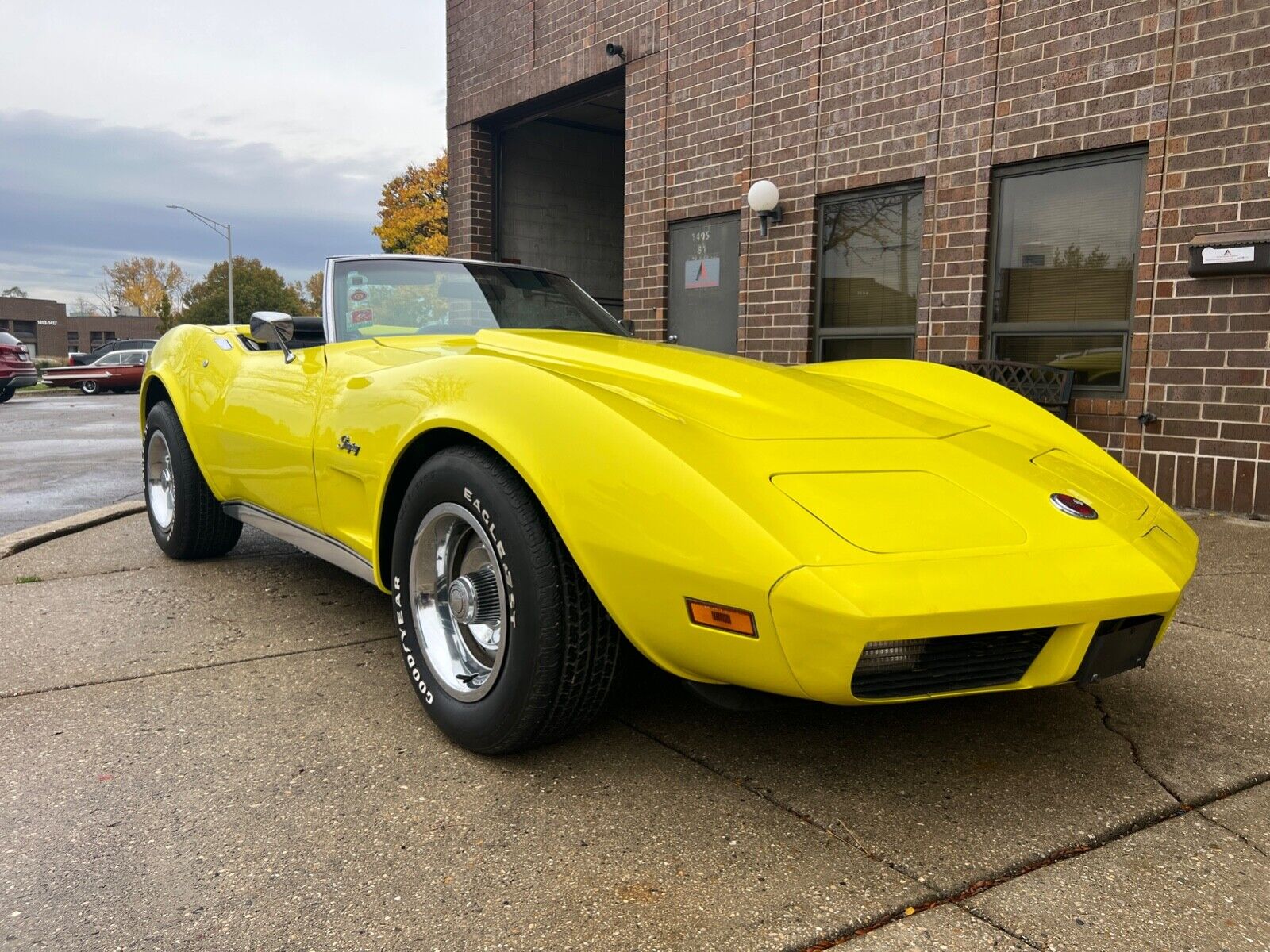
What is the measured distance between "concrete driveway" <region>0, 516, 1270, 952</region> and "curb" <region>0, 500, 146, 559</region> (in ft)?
6.56

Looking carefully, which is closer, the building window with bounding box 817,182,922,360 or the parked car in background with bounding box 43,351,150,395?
the building window with bounding box 817,182,922,360

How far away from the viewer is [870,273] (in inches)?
318

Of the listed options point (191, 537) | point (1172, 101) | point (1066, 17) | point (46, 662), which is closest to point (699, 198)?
point (1066, 17)

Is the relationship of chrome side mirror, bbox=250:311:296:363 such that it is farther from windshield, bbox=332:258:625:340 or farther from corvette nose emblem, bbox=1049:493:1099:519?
corvette nose emblem, bbox=1049:493:1099:519

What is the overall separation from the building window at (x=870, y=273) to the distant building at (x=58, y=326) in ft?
292

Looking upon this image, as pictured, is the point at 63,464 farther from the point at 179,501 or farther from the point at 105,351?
the point at 105,351

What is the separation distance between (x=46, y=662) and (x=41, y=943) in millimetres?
1650

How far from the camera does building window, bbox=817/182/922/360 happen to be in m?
7.73

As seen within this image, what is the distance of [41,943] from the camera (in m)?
1.60

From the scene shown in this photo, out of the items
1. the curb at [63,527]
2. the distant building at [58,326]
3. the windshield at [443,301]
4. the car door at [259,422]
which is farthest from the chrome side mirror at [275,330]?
the distant building at [58,326]

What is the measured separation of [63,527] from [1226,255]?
22.7ft

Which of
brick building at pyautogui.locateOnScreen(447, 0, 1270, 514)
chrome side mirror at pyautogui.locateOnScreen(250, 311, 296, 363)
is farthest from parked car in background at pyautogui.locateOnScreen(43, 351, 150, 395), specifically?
chrome side mirror at pyautogui.locateOnScreen(250, 311, 296, 363)

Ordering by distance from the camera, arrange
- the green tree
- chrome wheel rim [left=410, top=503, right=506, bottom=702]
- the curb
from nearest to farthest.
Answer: chrome wheel rim [left=410, top=503, right=506, bottom=702] < the curb < the green tree

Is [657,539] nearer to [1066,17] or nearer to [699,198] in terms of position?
[1066,17]
